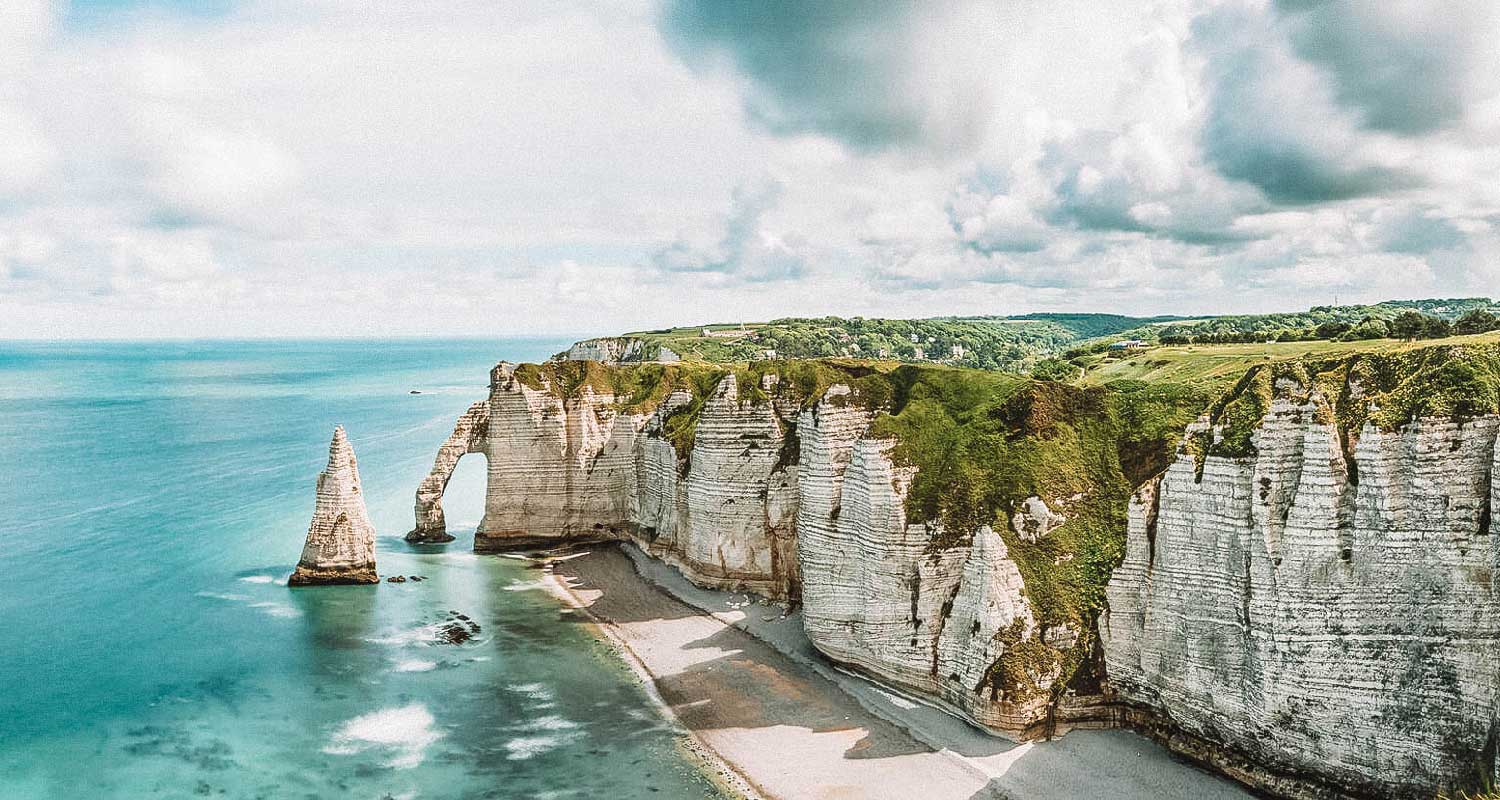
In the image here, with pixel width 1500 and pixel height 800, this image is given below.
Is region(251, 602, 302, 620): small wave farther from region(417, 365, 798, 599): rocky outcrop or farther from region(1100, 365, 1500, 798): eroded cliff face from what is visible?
region(1100, 365, 1500, 798): eroded cliff face

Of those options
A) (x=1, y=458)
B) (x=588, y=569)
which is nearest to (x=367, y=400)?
(x=1, y=458)

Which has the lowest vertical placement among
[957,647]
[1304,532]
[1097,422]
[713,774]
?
[713,774]

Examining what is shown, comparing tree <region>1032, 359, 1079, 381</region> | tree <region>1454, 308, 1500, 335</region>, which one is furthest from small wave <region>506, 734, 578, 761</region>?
tree <region>1032, 359, 1079, 381</region>

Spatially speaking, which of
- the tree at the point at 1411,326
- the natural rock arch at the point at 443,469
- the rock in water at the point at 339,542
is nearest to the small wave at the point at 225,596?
the rock in water at the point at 339,542

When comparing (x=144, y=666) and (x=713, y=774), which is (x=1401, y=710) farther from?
(x=144, y=666)

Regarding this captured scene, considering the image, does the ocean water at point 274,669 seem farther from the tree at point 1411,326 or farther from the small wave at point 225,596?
the tree at point 1411,326
